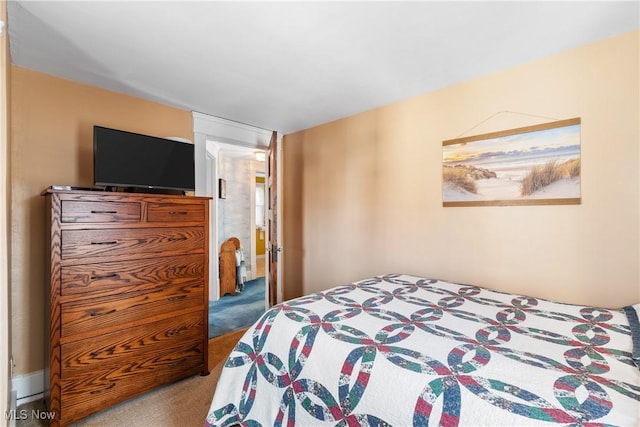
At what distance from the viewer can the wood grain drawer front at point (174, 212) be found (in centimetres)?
206

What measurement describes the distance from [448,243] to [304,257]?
5.64ft

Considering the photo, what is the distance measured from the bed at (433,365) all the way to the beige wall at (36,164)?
1.64 meters

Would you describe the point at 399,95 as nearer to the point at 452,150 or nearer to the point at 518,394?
the point at 452,150

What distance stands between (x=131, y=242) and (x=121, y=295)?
1.14ft

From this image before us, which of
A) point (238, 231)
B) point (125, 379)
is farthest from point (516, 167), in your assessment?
point (238, 231)

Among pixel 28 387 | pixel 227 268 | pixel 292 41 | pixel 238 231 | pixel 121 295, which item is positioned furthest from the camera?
pixel 238 231

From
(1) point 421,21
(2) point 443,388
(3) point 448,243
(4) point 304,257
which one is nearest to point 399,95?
(1) point 421,21

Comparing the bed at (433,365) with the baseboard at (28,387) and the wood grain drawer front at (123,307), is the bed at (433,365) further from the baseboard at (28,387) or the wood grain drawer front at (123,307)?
→ the baseboard at (28,387)

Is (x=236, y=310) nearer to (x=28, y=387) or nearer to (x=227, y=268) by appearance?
(x=227, y=268)

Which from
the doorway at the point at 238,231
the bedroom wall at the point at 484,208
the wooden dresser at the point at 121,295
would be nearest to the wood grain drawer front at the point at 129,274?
the wooden dresser at the point at 121,295

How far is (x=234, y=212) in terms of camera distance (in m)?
5.36

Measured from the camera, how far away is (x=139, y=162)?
2.14m

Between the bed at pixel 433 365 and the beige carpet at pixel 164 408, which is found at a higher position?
the bed at pixel 433 365

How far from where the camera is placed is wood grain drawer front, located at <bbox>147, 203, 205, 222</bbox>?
2.06 metres
